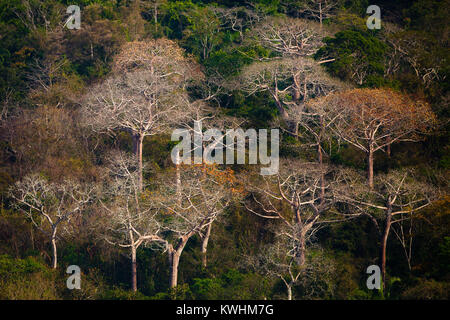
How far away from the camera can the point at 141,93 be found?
34844mm

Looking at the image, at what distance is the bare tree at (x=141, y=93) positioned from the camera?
110 feet

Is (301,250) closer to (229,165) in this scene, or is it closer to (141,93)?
(229,165)

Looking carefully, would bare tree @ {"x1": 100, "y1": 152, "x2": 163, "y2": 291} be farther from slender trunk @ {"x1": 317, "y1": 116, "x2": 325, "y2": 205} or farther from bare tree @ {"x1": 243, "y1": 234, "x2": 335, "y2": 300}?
slender trunk @ {"x1": 317, "y1": 116, "x2": 325, "y2": 205}

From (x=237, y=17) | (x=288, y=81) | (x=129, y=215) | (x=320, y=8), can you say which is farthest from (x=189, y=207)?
(x=237, y=17)

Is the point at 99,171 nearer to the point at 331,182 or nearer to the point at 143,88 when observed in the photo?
the point at 143,88

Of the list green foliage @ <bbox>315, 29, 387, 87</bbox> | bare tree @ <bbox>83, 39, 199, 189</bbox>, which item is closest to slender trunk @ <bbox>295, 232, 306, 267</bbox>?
bare tree @ <bbox>83, 39, 199, 189</bbox>

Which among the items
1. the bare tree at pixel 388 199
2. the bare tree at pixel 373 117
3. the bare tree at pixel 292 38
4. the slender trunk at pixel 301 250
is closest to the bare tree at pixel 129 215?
the slender trunk at pixel 301 250

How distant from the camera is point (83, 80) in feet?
136

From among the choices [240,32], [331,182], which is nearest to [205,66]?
[240,32]

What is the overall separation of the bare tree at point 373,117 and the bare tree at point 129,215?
843 centimetres

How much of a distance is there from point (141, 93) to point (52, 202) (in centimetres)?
676

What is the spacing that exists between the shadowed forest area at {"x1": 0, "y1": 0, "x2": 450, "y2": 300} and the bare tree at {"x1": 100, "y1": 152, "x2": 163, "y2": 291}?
12 cm
